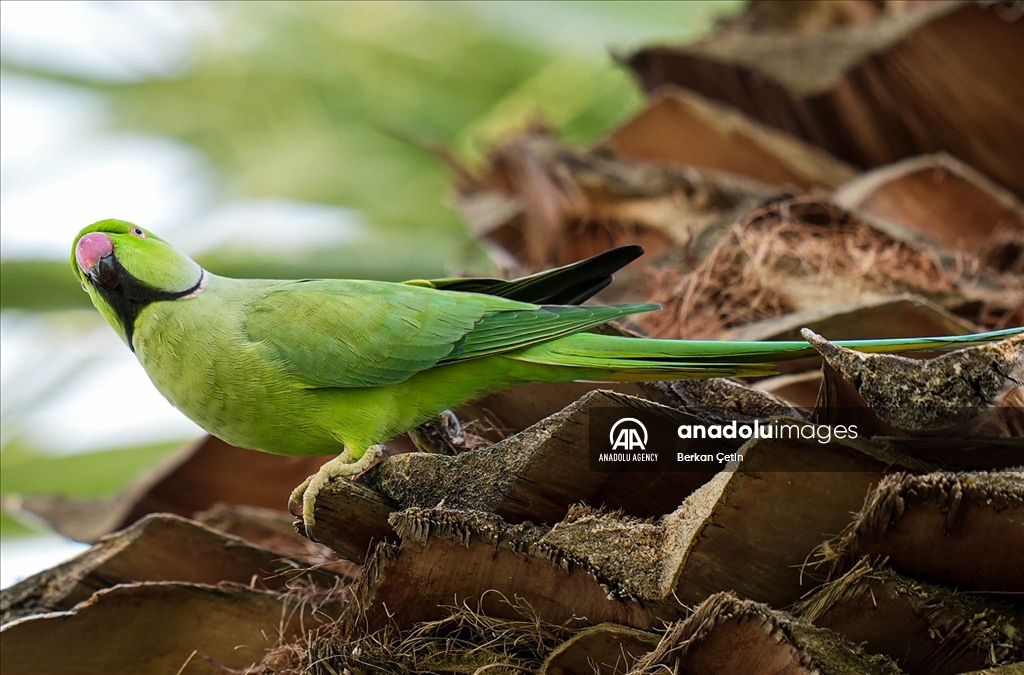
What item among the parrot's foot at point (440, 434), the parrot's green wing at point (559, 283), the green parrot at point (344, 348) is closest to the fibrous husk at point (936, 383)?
the green parrot at point (344, 348)

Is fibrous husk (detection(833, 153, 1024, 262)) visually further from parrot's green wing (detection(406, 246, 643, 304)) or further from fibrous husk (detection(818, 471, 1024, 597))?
fibrous husk (detection(818, 471, 1024, 597))

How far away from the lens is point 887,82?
311 cm

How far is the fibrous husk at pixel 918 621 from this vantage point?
1426 millimetres

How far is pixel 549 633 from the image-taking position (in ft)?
5.40

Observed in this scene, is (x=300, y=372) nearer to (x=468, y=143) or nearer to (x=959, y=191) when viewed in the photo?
(x=959, y=191)

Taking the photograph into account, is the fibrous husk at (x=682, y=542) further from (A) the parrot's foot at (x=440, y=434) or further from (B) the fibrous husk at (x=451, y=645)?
(A) the parrot's foot at (x=440, y=434)

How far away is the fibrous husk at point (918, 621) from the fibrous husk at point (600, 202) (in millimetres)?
1646

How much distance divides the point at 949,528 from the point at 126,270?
2.18 m

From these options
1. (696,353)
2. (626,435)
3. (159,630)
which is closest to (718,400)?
(696,353)

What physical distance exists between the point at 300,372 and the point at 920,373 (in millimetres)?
1541

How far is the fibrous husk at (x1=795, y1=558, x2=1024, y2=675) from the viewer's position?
1.43 meters

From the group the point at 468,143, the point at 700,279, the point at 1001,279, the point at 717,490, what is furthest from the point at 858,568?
the point at 468,143

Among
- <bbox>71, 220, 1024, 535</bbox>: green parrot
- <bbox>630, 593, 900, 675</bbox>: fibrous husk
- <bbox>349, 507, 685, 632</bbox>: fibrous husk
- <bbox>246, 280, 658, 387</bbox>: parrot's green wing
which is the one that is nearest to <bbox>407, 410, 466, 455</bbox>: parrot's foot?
<bbox>71, 220, 1024, 535</bbox>: green parrot

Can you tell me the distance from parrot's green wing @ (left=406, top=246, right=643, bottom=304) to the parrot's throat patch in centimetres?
68
